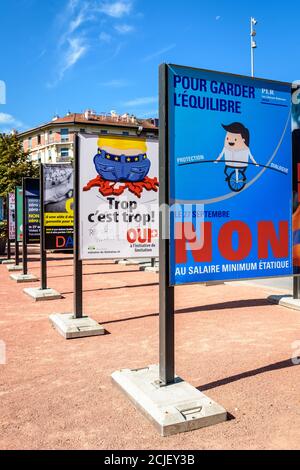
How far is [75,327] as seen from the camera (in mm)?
6746

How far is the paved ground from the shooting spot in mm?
3508

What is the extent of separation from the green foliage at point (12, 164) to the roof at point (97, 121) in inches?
1337

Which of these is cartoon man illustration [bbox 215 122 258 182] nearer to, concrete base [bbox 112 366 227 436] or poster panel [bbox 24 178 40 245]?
concrete base [bbox 112 366 227 436]

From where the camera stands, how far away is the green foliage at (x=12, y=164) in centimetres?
3831

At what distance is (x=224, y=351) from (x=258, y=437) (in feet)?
7.65

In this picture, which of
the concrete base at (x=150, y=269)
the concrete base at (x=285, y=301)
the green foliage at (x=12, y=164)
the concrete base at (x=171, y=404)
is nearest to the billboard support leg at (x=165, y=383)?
the concrete base at (x=171, y=404)

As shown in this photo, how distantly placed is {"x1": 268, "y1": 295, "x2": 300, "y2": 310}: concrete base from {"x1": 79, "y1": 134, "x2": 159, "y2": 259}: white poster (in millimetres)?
2603

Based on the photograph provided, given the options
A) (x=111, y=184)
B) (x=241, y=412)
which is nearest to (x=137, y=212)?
(x=111, y=184)

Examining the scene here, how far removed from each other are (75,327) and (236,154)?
143 inches

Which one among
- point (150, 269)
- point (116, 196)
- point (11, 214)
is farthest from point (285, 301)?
point (11, 214)

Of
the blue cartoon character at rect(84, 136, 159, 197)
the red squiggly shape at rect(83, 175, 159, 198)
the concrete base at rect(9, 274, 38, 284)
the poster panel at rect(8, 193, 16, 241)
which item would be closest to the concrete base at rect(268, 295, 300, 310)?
the red squiggly shape at rect(83, 175, 159, 198)

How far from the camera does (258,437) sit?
11.3 feet

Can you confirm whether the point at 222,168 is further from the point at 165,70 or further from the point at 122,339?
the point at 122,339

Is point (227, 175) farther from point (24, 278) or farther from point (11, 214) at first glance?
point (11, 214)
